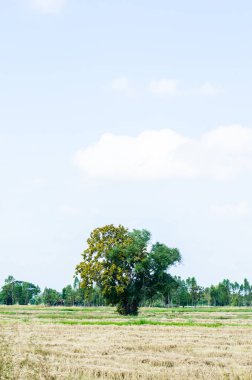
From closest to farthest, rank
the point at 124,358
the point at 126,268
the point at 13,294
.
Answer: the point at 124,358 → the point at 126,268 → the point at 13,294

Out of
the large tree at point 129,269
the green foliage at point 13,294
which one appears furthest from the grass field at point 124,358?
the green foliage at point 13,294

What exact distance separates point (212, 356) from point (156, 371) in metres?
5.09

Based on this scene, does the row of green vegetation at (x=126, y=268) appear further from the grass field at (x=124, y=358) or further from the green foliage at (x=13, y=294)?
the green foliage at (x=13, y=294)

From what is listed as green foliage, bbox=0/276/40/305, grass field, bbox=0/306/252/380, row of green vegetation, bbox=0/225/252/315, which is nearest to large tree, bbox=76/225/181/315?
row of green vegetation, bbox=0/225/252/315

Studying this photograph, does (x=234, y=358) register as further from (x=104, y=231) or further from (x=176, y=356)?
(x=104, y=231)

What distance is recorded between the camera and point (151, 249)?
6712 centimetres

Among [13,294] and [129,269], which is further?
[13,294]

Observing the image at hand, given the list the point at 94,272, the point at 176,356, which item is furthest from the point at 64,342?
the point at 94,272

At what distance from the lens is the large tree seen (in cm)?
6475

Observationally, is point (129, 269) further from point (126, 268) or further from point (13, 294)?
point (13, 294)

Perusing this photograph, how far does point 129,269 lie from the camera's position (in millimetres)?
65812

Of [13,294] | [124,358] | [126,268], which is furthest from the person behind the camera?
[13,294]

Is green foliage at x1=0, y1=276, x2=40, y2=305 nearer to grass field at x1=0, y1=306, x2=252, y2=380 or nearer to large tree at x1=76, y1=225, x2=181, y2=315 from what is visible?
large tree at x1=76, y1=225, x2=181, y2=315

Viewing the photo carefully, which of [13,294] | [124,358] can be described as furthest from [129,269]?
[13,294]
